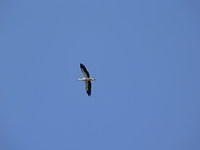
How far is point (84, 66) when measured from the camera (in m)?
186

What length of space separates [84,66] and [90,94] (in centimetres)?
268

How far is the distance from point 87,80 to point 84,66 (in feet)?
5.61

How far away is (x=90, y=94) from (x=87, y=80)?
1.34 meters

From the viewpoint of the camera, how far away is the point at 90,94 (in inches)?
7372

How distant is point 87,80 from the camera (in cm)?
18762
